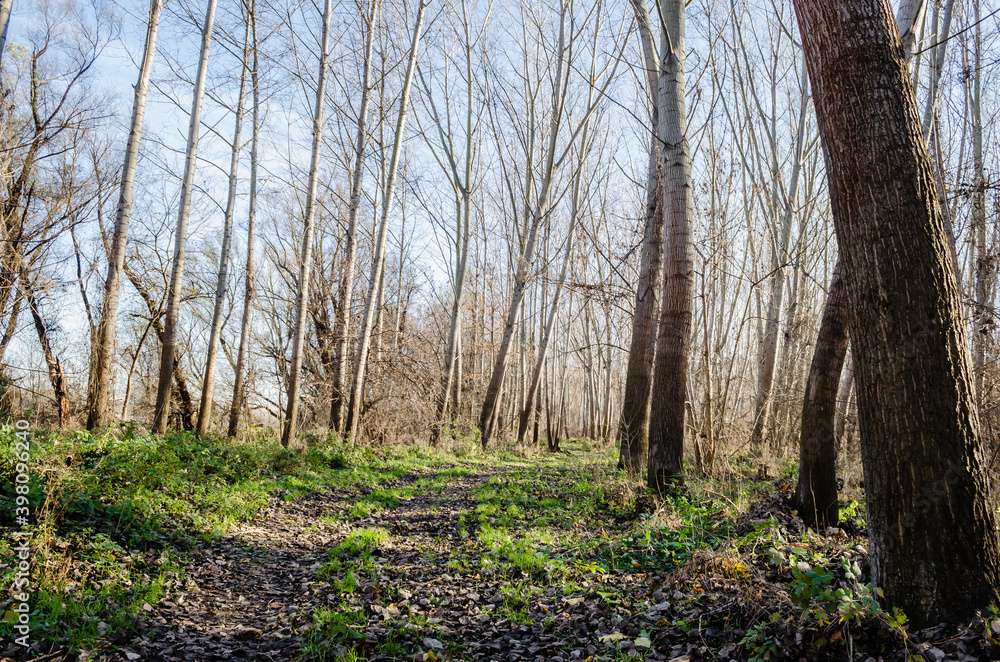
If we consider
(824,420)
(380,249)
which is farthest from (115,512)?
(380,249)

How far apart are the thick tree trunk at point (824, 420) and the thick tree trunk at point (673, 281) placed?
1677 millimetres

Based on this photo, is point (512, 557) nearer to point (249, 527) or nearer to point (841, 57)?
point (249, 527)

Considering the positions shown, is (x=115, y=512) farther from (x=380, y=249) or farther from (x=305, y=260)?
(x=380, y=249)

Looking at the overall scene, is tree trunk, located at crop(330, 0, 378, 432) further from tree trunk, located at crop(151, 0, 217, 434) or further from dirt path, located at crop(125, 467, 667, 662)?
dirt path, located at crop(125, 467, 667, 662)

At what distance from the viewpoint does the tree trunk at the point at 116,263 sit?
7.64m

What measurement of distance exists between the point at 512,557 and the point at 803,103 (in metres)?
12.9

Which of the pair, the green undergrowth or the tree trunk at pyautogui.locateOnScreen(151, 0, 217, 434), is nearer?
the green undergrowth

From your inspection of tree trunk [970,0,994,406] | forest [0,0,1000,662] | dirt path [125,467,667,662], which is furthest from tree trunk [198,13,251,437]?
tree trunk [970,0,994,406]

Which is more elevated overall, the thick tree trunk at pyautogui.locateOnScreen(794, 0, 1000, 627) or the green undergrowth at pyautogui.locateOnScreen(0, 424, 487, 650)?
the thick tree trunk at pyautogui.locateOnScreen(794, 0, 1000, 627)

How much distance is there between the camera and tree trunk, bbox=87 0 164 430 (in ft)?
25.1

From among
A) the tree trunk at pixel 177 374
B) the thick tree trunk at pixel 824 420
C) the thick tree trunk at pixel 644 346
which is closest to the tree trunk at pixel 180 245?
the tree trunk at pixel 177 374

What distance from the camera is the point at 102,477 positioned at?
17.3ft

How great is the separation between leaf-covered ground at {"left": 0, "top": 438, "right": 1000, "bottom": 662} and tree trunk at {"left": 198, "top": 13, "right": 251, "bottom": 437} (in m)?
2.75

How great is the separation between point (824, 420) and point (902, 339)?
252 centimetres
